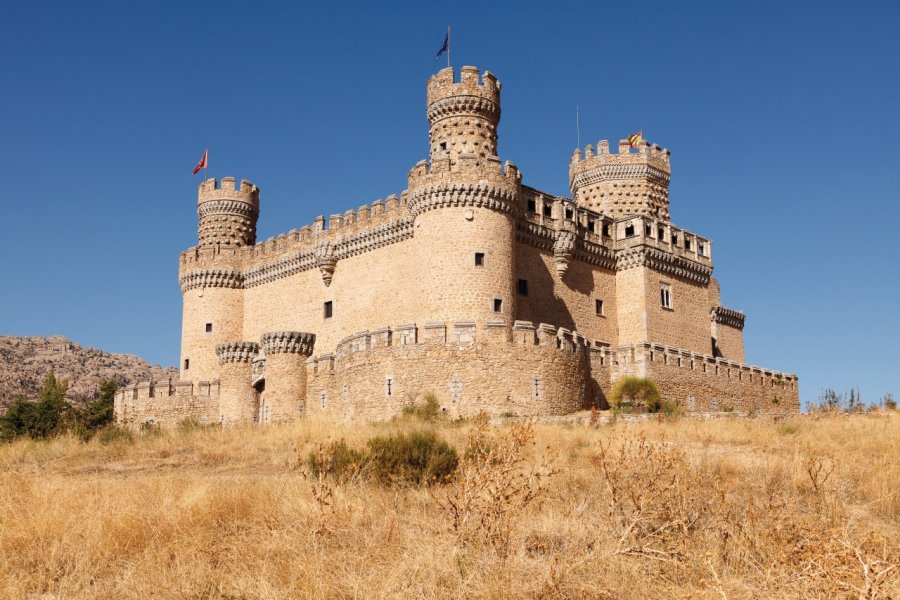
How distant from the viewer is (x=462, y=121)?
29688mm

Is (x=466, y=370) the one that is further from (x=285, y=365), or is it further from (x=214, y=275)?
(x=214, y=275)

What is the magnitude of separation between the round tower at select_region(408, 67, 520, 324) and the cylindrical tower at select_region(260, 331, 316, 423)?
4.81 m

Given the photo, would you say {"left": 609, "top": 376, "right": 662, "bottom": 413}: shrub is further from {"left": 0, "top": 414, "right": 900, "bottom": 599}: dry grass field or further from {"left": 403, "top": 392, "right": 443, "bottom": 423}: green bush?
{"left": 0, "top": 414, "right": 900, "bottom": 599}: dry grass field

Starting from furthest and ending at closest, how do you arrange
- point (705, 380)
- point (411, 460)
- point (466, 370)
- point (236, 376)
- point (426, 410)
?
point (236, 376), point (705, 380), point (466, 370), point (426, 410), point (411, 460)

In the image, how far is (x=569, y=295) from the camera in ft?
102

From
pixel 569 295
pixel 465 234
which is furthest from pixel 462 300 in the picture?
pixel 569 295

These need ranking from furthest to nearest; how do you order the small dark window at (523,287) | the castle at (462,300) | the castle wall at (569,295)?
the castle wall at (569,295)
the small dark window at (523,287)
the castle at (462,300)

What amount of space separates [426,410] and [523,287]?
8865 mm

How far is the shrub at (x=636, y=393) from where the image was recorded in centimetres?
2616

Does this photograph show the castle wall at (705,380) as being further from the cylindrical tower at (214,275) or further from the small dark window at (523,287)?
the cylindrical tower at (214,275)

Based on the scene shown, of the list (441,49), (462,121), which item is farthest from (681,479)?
(441,49)

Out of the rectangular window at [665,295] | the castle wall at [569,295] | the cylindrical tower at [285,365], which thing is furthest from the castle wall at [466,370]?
the rectangular window at [665,295]

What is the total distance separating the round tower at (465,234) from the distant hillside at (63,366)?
1415 inches

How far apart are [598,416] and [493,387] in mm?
3541
